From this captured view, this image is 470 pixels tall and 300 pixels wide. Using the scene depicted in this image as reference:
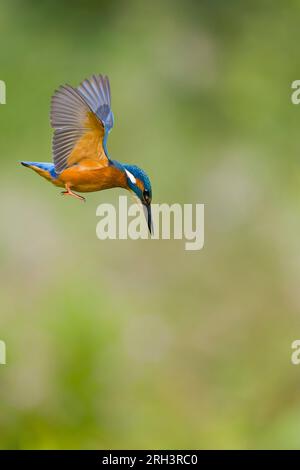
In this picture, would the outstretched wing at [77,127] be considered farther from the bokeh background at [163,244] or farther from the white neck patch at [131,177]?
the bokeh background at [163,244]

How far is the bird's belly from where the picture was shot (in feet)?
3.06

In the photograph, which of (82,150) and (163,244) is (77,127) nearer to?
(82,150)

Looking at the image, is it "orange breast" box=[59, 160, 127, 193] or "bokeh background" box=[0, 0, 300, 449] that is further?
"bokeh background" box=[0, 0, 300, 449]

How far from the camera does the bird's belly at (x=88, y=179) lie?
36.8 inches

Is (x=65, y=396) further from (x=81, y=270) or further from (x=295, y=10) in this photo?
(x=295, y=10)

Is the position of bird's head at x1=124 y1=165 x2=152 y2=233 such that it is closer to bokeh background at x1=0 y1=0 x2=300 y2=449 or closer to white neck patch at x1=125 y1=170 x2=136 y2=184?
white neck patch at x1=125 y1=170 x2=136 y2=184

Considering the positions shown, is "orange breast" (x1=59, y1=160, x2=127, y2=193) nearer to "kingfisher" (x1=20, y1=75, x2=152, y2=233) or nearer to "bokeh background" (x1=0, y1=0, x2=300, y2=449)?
"kingfisher" (x1=20, y1=75, x2=152, y2=233)

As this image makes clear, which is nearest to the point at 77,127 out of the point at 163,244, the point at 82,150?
the point at 82,150

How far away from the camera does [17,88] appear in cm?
199

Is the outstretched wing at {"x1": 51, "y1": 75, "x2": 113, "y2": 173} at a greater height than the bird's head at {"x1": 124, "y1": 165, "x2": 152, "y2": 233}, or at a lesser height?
greater

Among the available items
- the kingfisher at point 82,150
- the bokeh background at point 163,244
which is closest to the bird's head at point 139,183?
the kingfisher at point 82,150

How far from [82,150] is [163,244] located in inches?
41.3

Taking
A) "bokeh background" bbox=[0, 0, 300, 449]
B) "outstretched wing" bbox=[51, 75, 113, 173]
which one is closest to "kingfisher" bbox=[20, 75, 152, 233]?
"outstretched wing" bbox=[51, 75, 113, 173]

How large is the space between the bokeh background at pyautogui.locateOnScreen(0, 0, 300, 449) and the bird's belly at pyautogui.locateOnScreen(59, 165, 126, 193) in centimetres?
61
